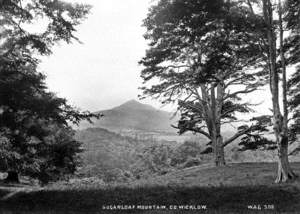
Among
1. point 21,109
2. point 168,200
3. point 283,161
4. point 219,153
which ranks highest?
point 21,109

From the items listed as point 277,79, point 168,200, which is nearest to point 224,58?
point 277,79

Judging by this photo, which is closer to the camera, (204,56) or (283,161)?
(283,161)

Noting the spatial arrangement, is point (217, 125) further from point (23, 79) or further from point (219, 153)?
point (23, 79)

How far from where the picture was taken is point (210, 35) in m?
15.6

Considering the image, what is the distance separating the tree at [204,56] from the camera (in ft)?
47.4

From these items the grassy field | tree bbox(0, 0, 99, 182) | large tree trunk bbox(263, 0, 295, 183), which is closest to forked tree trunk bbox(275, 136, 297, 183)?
large tree trunk bbox(263, 0, 295, 183)

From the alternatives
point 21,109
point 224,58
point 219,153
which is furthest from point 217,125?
point 21,109

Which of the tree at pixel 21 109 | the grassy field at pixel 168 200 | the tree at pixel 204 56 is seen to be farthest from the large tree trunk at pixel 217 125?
the tree at pixel 21 109

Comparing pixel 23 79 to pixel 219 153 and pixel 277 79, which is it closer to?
pixel 277 79

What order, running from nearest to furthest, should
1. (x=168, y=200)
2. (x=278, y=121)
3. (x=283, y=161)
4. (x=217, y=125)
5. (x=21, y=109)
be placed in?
(x=168, y=200)
(x=21, y=109)
(x=283, y=161)
(x=278, y=121)
(x=217, y=125)

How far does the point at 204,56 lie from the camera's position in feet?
67.1

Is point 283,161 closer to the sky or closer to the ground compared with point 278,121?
closer to the ground

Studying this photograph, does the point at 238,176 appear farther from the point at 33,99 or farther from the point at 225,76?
the point at 33,99

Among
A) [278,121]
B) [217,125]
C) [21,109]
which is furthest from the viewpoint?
[217,125]
